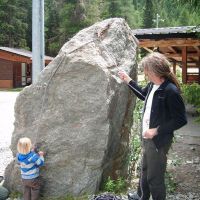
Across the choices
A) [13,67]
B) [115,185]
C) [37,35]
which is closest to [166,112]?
[115,185]

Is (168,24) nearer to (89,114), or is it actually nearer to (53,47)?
(53,47)

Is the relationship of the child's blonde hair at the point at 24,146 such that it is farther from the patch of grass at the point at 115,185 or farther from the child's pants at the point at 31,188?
the patch of grass at the point at 115,185

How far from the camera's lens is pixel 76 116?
191 inches

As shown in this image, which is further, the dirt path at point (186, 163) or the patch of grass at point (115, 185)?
the dirt path at point (186, 163)

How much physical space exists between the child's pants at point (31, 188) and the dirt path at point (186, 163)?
182 cm

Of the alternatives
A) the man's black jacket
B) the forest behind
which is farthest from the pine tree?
the man's black jacket

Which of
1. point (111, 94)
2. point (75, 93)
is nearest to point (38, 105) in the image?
point (75, 93)

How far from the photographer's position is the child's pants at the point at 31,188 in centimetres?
471

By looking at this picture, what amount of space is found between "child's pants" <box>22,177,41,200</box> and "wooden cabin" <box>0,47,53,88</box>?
94.6ft

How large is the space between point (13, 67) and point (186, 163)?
29261 millimetres

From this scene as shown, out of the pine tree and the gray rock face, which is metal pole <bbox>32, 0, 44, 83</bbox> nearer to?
the gray rock face

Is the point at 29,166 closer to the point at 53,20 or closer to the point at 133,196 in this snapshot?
the point at 133,196

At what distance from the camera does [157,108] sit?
13.3 feet

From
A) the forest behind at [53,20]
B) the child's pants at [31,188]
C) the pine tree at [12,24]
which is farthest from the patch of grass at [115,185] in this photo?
the pine tree at [12,24]
